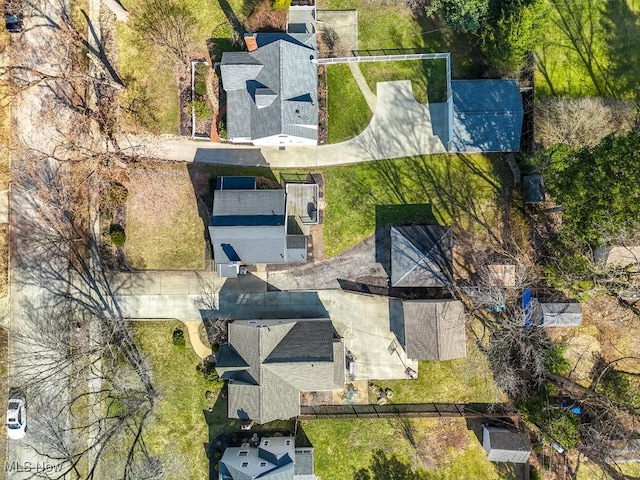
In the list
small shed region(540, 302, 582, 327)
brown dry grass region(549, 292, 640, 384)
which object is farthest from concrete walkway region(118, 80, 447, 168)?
brown dry grass region(549, 292, 640, 384)

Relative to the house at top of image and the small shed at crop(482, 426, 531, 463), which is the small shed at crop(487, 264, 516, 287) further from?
the house at top of image

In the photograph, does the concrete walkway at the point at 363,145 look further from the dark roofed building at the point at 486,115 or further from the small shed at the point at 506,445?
the small shed at the point at 506,445

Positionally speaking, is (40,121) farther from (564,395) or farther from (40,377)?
(564,395)

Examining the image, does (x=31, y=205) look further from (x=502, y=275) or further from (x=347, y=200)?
(x=502, y=275)

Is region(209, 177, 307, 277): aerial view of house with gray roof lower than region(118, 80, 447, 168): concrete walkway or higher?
lower

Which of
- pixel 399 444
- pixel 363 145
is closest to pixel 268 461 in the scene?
pixel 399 444

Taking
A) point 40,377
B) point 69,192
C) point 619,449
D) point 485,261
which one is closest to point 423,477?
point 619,449
